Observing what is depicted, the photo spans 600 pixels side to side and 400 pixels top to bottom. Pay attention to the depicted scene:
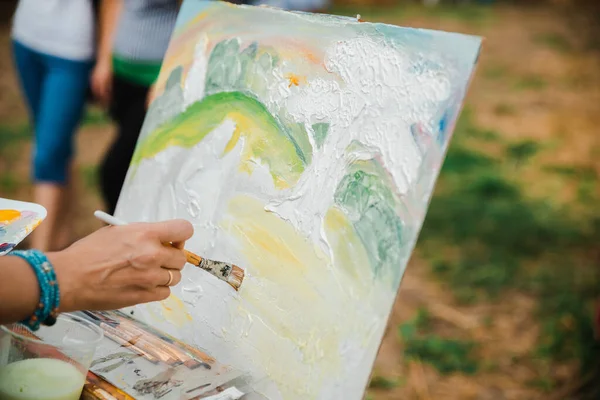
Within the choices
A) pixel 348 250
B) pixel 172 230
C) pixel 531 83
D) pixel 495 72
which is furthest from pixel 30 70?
pixel 495 72

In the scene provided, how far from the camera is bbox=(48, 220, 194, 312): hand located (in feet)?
Answer: 3.06

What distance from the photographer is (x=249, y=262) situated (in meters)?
1.19

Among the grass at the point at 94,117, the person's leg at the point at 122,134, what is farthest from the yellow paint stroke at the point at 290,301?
the grass at the point at 94,117

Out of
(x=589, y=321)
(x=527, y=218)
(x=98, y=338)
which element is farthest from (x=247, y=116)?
(x=527, y=218)

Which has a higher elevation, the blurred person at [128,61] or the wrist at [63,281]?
the blurred person at [128,61]

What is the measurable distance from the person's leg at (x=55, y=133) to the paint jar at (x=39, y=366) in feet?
4.44

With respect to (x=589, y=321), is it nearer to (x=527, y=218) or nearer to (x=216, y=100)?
(x=527, y=218)

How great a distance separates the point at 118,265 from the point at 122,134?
119 centimetres

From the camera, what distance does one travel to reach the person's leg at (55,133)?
2178 mm

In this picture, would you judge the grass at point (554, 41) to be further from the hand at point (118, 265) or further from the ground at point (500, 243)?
the hand at point (118, 265)

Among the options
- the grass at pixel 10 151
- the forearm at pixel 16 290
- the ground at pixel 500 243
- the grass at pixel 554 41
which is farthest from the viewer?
the grass at pixel 554 41

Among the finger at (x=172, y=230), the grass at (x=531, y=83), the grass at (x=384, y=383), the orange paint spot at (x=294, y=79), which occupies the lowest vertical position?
the grass at (x=384, y=383)

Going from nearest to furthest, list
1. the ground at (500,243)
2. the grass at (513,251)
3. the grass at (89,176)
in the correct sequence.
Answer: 1. the ground at (500,243)
2. the grass at (513,251)
3. the grass at (89,176)

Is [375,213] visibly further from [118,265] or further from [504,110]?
[504,110]
